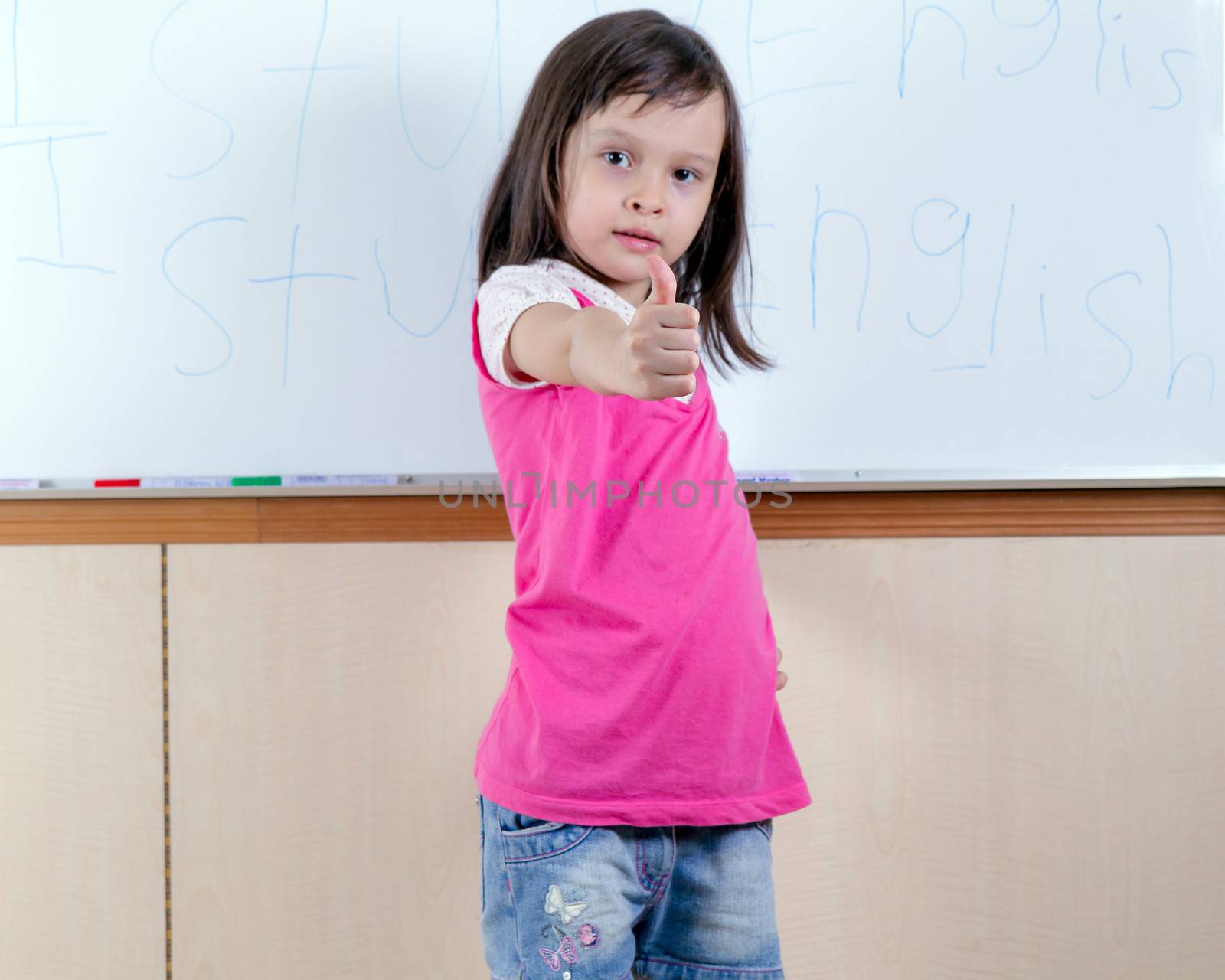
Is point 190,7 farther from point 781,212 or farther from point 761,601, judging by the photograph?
point 761,601

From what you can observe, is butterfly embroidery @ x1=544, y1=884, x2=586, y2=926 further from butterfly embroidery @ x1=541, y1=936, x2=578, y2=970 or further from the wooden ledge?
the wooden ledge

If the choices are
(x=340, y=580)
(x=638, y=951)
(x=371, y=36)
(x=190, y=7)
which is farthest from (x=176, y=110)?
(x=638, y=951)

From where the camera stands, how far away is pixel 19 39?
0.94 meters

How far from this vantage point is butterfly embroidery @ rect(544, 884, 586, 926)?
65cm

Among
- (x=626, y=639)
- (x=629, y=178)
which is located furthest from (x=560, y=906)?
(x=629, y=178)

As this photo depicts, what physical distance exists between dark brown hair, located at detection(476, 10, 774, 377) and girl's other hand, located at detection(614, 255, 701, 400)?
24 cm

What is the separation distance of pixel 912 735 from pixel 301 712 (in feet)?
2.01

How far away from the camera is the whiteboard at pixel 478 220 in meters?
A: 0.94

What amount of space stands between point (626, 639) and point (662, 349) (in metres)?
0.24

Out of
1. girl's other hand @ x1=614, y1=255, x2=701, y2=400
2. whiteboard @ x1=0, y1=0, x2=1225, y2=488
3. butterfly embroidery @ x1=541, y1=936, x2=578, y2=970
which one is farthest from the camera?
whiteboard @ x1=0, y1=0, x2=1225, y2=488

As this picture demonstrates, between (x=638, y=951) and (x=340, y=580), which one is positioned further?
(x=340, y=580)

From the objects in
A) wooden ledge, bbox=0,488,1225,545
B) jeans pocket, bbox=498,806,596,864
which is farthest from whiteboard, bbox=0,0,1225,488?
jeans pocket, bbox=498,806,596,864

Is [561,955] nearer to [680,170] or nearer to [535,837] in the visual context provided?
[535,837]

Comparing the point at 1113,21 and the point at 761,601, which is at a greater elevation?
the point at 1113,21
